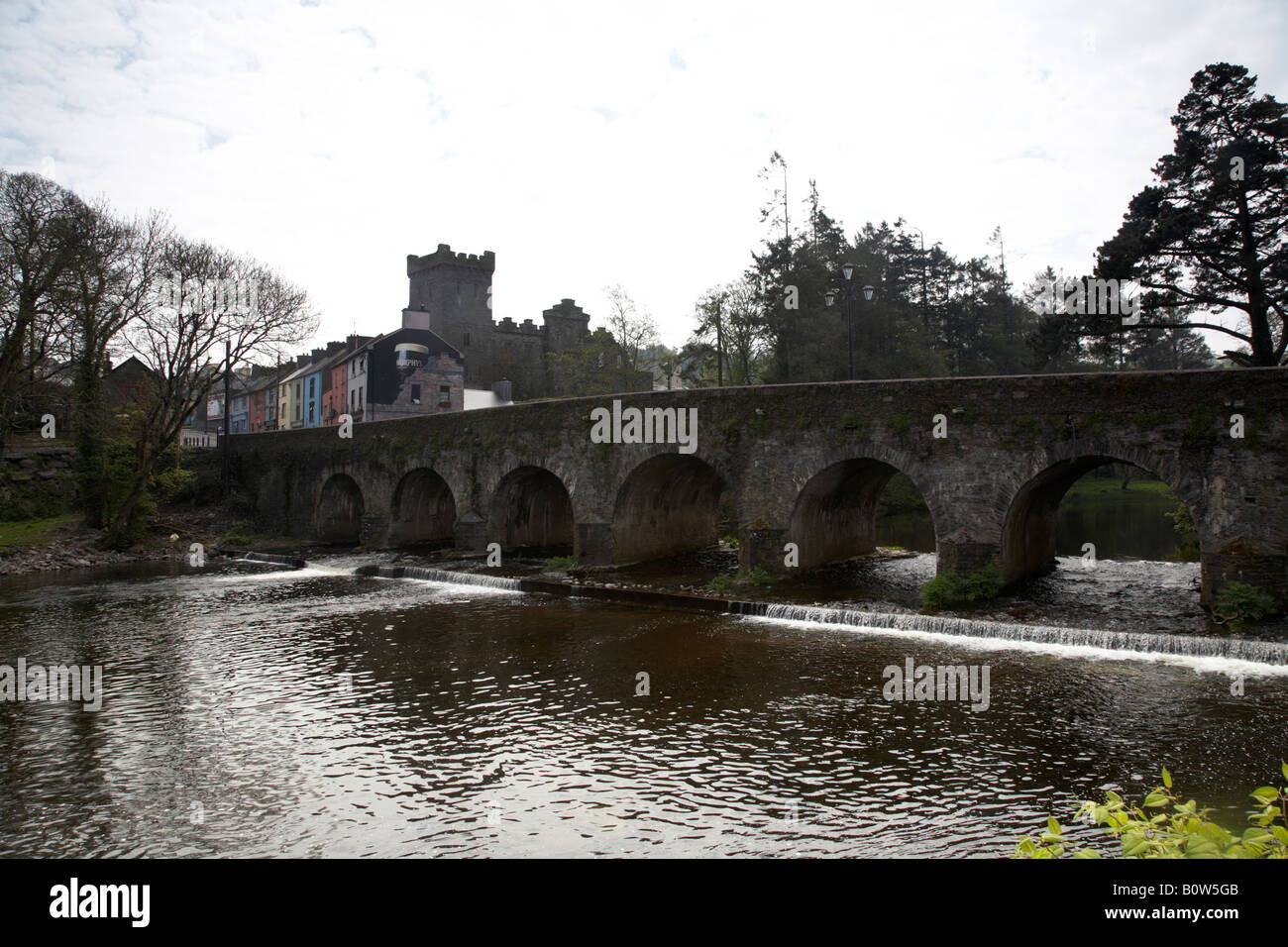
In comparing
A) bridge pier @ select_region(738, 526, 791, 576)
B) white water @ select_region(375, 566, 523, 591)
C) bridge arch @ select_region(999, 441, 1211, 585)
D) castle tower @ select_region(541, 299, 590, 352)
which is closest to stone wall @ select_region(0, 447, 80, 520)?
white water @ select_region(375, 566, 523, 591)

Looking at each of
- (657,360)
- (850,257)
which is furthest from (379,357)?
(850,257)

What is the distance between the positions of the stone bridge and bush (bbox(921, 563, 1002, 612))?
1.07 ft

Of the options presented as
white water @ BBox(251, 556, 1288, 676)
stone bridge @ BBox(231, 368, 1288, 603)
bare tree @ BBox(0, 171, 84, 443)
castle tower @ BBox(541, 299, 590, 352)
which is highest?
castle tower @ BBox(541, 299, 590, 352)

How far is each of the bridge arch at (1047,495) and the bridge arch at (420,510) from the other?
64.0 ft

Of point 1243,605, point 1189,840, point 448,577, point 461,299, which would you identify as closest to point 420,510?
point 448,577

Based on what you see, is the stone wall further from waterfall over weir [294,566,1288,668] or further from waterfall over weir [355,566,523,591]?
waterfall over weir [294,566,1288,668]

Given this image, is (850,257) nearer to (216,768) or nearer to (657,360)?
(657,360)

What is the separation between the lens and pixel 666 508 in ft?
83.6

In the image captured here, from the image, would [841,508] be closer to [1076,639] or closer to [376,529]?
[1076,639]

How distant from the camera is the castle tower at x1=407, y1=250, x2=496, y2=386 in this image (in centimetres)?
7188

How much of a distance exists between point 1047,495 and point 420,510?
22.5 metres

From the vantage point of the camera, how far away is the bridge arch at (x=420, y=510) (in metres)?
31.4

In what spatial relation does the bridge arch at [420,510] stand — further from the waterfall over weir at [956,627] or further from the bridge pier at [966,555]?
the bridge pier at [966,555]

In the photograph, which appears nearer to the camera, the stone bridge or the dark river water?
the dark river water
